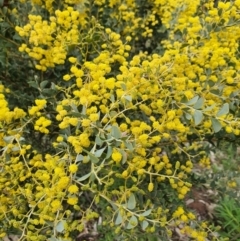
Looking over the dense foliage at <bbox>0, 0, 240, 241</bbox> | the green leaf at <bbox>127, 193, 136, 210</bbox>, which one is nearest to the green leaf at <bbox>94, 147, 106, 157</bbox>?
the dense foliage at <bbox>0, 0, 240, 241</bbox>

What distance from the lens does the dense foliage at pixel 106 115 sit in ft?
4.95

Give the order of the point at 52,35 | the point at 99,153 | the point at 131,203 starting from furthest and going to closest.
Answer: the point at 52,35 → the point at 131,203 → the point at 99,153

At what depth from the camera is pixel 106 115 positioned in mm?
1531

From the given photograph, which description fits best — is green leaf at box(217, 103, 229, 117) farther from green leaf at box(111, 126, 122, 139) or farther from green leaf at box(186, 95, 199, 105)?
green leaf at box(111, 126, 122, 139)

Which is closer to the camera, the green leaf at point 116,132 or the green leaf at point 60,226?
the green leaf at point 116,132

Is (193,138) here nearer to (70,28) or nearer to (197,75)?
(197,75)

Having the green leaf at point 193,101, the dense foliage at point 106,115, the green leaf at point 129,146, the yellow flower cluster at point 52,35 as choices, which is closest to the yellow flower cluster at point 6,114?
the dense foliage at point 106,115

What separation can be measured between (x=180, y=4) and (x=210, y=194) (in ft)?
5.73

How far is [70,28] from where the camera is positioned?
1.95 meters

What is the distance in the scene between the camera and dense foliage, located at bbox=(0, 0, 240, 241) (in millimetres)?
1509

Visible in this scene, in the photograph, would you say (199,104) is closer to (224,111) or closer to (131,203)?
(224,111)

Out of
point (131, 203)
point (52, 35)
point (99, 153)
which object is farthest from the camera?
point (52, 35)

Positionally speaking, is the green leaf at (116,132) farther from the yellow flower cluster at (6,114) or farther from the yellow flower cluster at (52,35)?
the yellow flower cluster at (52,35)

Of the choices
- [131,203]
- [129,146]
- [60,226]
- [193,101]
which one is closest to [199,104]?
[193,101]
